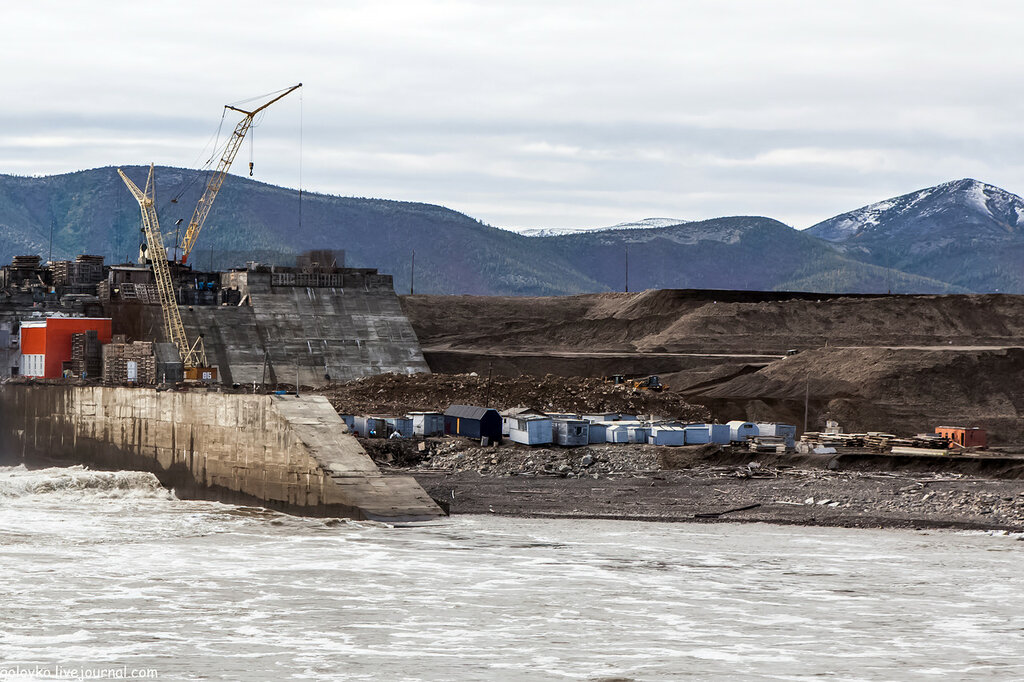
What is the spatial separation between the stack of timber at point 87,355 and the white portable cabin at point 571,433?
37619 millimetres

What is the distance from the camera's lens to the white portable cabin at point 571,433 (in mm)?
69688

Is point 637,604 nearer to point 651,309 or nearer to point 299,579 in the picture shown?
point 299,579

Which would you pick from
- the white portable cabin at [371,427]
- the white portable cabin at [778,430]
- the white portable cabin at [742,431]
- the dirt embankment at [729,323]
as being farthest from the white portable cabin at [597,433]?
the dirt embankment at [729,323]

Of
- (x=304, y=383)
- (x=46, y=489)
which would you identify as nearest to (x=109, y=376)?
(x=304, y=383)

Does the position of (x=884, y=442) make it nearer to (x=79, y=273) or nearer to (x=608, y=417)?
(x=608, y=417)

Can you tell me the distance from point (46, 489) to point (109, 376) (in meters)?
23.9

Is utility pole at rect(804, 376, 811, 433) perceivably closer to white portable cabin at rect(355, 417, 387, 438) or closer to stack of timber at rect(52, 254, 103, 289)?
white portable cabin at rect(355, 417, 387, 438)

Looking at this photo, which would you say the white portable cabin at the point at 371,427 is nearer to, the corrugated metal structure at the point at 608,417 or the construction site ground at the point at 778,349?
the corrugated metal structure at the point at 608,417

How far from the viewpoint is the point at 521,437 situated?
6994cm

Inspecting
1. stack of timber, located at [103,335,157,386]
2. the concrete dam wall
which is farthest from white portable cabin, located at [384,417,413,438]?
stack of timber, located at [103,335,157,386]

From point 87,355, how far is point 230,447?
33.6 metres

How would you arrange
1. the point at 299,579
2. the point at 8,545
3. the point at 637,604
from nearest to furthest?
the point at 637,604 → the point at 299,579 → the point at 8,545

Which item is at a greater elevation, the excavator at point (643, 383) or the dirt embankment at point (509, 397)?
the excavator at point (643, 383)

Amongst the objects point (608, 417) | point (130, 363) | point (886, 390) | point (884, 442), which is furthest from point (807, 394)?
point (130, 363)
